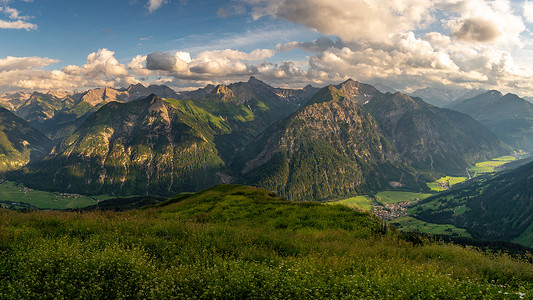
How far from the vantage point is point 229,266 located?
1227cm

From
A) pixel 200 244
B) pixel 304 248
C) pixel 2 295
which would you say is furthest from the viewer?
pixel 304 248

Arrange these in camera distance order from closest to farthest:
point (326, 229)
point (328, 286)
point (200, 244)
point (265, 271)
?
point (328, 286) → point (265, 271) → point (200, 244) → point (326, 229)

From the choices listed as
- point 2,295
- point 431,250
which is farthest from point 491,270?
point 2,295

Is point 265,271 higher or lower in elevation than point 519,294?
higher

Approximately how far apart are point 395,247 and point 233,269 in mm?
12525

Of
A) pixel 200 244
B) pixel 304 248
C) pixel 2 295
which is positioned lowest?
pixel 304 248

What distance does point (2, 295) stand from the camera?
9.45 meters

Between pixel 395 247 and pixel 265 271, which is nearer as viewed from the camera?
pixel 265 271

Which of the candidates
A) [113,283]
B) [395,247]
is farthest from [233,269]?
[395,247]

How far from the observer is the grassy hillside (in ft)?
32.5

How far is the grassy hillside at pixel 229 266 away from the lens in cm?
991

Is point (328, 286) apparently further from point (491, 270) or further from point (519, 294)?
point (491, 270)

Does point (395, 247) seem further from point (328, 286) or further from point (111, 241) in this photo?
point (111, 241)

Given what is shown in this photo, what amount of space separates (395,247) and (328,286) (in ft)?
33.0
